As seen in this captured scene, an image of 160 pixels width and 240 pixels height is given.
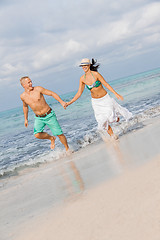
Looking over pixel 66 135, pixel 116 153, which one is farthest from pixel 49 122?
pixel 66 135

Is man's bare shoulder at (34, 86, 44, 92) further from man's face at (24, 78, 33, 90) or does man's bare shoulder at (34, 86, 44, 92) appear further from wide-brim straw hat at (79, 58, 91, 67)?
wide-brim straw hat at (79, 58, 91, 67)

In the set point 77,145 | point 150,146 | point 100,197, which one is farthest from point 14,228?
point 77,145

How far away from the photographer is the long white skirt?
652 centimetres

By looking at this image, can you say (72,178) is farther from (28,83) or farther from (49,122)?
(28,83)

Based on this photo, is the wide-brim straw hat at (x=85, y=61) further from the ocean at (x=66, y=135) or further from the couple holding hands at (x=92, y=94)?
the ocean at (x=66, y=135)

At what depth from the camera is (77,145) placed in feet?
26.1

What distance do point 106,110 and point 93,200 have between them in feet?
12.1

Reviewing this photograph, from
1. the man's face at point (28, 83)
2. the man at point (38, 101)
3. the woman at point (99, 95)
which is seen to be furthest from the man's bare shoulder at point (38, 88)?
the woman at point (99, 95)

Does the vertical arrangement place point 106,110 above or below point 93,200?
above

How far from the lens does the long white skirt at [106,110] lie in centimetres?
652

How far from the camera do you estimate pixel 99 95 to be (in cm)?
648

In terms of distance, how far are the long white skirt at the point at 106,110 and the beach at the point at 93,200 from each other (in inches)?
59.8

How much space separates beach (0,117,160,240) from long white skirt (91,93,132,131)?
1519 mm

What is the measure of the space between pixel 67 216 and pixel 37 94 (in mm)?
3909
